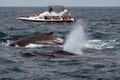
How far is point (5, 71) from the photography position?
26.3 metres

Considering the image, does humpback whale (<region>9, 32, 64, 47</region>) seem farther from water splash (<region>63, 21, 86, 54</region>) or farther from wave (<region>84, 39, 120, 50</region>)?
wave (<region>84, 39, 120, 50</region>)

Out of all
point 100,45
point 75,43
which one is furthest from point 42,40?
point 100,45

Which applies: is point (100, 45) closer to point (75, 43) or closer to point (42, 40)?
point (75, 43)

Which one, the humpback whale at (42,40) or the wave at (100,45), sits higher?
the humpback whale at (42,40)

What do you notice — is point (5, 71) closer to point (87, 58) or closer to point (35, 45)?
point (87, 58)

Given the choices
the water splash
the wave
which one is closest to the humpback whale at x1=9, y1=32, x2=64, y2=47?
the water splash

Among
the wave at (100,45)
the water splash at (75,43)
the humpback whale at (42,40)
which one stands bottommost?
the wave at (100,45)

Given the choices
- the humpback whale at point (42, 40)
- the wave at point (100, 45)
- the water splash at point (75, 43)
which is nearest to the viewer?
the water splash at point (75, 43)

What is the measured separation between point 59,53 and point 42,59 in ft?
7.52

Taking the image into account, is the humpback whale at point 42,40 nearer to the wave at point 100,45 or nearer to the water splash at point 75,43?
the water splash at point 75,43

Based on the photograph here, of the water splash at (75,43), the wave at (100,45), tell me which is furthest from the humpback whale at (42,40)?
the wave at (100,45)

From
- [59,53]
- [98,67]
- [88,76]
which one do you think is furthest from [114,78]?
[59,53]

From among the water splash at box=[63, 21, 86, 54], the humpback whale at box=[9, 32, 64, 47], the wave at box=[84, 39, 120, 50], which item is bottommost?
the wave at box=[84, 39, 120, 50]

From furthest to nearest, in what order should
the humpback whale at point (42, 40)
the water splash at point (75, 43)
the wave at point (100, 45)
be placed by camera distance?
the wave at point (100, 45) < the humpback whale at point (42, 40) < the water splash at point (75, 43)
